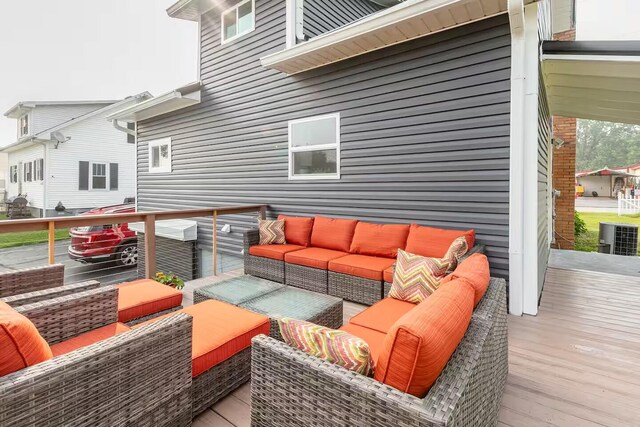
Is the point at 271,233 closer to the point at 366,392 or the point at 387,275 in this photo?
the point at 387,275

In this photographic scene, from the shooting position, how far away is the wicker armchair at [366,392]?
3.33 feet

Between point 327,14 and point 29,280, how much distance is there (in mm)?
5888

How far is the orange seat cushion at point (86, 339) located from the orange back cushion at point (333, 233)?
282cm

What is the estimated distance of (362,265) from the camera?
3617mm

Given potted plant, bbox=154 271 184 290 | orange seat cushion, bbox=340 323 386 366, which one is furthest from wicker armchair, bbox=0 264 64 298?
orange seat cushion, bbox=340 323 386 366

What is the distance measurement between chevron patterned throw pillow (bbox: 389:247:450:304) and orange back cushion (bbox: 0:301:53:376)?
2151mm

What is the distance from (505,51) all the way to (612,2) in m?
7.90

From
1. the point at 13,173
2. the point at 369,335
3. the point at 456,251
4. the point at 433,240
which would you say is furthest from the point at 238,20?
→ the point at 13,173

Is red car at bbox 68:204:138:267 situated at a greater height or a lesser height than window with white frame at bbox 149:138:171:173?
lesser

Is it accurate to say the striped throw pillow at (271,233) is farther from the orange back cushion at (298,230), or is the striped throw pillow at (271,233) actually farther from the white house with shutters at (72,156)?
the white house with shutters at (72,156)

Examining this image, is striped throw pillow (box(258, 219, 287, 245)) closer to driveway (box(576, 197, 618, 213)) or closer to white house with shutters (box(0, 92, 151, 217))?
white house with shutters (box(0, 92, 151, 217))

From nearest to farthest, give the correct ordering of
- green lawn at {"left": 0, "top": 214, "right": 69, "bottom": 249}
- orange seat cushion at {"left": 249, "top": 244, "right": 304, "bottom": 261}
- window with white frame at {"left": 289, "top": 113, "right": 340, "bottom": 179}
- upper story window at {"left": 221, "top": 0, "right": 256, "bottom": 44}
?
orange seat cushion at {"left": 249, "top": 244, "right": 304, "bottom": 261}, window with white frame at {"left": 289, "top": 113, "right": 340, "bottom": 179}, upper story window at {"left": 221, "top": 0, "right": 256, "bottom": 44}, green lawn at {"left": 0, "top": 214, "right": 69, "bottom": 249}

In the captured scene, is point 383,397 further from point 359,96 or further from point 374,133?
point 359,96

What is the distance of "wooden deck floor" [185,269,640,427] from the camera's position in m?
1.85
